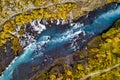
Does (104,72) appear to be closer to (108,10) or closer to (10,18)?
(108,10)

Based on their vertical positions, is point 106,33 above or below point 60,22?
below

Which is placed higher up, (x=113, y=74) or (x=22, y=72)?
(x=22, y=72)

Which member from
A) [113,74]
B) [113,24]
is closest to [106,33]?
[113,24]

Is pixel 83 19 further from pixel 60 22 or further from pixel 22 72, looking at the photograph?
pixel 22 72

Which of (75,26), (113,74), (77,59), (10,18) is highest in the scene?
(10,18)

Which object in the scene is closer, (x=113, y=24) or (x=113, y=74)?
(x=113, y=74)

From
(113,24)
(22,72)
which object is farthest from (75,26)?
(22,72)
